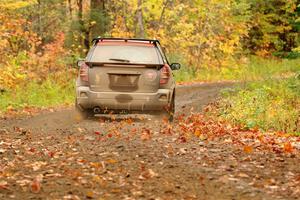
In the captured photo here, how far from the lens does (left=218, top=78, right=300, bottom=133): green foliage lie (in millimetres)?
12586

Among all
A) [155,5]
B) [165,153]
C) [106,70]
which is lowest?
[165,153]

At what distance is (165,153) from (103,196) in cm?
246

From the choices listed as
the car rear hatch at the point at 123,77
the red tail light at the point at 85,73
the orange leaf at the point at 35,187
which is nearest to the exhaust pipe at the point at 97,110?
the car rear hatch at the point at 123,77

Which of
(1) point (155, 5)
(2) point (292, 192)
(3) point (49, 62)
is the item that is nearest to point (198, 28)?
(1) point (155, 5)

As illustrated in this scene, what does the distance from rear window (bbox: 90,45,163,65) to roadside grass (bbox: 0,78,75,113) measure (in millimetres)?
5070

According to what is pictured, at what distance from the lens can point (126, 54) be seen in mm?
12609

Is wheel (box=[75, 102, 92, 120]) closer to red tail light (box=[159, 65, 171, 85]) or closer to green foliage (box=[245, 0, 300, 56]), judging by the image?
red tail light (box=[159, 65, 171, 85])

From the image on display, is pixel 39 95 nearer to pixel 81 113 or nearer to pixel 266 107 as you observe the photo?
pixel 81 113

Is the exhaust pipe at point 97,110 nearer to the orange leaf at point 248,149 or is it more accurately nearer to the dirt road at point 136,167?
the dirt road at point 136,167

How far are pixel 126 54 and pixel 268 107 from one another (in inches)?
155

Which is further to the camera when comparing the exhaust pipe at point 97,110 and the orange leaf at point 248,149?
the exhaust pipe at point 97,110

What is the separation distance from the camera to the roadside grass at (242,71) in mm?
27984

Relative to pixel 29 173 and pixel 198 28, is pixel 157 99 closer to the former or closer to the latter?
pixel 29 173

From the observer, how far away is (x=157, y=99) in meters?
12.4
